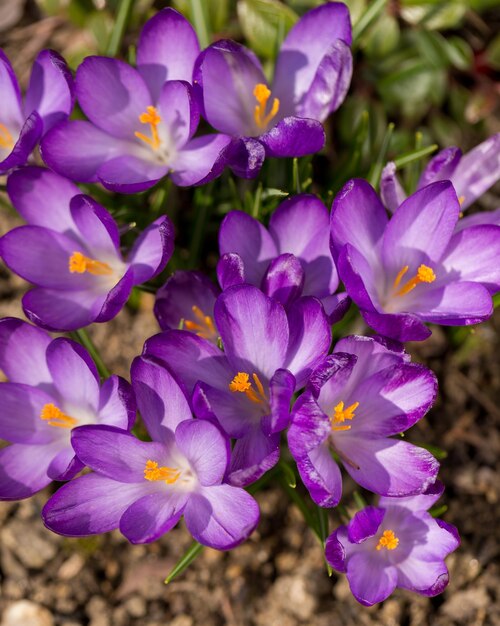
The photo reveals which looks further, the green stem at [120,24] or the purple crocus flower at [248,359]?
the green stem at [120,24]

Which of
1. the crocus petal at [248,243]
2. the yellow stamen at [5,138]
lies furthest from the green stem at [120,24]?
the crocus petal at [248,243]

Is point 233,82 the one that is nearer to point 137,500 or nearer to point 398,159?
point 398,159

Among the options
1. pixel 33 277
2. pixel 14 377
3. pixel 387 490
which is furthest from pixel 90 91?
pixel 387 490

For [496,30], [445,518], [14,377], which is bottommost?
[445,518]

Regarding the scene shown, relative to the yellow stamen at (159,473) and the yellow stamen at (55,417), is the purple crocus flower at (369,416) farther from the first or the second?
the yellow stamen at (55,417)

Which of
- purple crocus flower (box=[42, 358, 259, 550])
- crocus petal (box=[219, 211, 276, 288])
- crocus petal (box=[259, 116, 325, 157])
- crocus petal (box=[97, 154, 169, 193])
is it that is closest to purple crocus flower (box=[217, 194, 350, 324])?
crocus petal (box=[219, 211, 276, 288])

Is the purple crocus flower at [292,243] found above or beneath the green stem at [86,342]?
above
